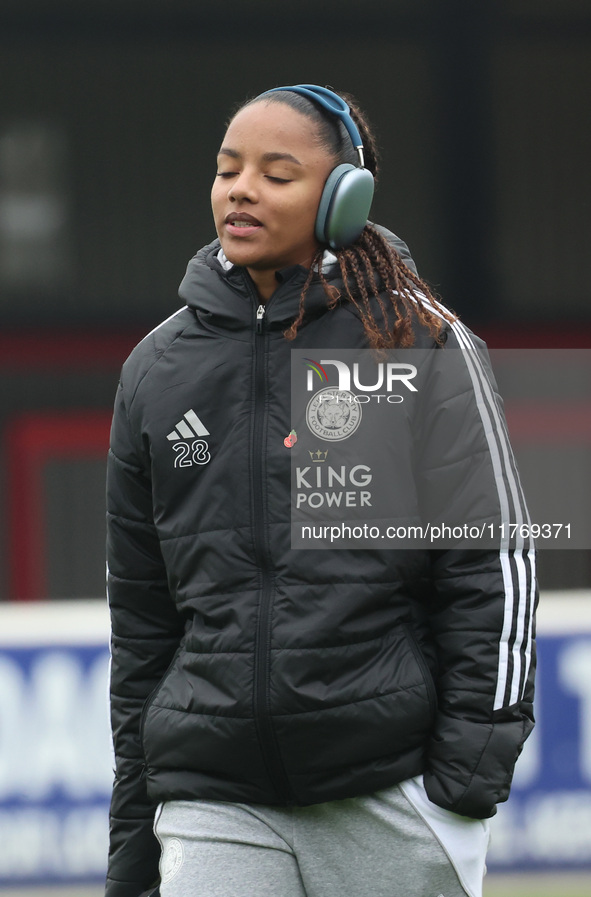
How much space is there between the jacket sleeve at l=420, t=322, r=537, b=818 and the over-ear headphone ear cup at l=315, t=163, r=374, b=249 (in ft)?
0.72

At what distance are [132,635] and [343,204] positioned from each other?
67cm

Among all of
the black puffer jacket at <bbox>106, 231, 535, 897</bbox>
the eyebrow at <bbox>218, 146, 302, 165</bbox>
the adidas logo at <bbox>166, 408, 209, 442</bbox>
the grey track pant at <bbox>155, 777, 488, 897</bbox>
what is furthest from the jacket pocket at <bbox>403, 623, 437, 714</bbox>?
the eyebrow at <bbox>218, 146, 302, 165</bbox>

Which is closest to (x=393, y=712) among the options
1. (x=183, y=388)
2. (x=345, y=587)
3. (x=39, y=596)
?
(x=345, y=587)

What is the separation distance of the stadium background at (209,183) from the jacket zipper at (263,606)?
3362mm

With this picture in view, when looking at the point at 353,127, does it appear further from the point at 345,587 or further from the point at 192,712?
the point at 192,712

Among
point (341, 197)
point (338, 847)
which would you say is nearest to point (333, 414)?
point (341, 197)

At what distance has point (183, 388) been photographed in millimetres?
1758

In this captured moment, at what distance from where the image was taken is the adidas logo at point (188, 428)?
1737 mm

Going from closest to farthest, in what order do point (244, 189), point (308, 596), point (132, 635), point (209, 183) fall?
point (308, 596) → point (244, 189) → point (132, 635) → point (209, 183)

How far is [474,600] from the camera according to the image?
65.6 inches

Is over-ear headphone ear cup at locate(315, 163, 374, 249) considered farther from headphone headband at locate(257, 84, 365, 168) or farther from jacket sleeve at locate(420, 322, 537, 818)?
jacket sleeve at locate(420, 322, 537, 818)

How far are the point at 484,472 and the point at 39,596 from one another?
11.6 ft

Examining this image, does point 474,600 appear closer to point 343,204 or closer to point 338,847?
point 338,847

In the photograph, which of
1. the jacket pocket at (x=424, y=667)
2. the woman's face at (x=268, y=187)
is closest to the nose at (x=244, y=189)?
the woman's face at (x=268, y=187)
